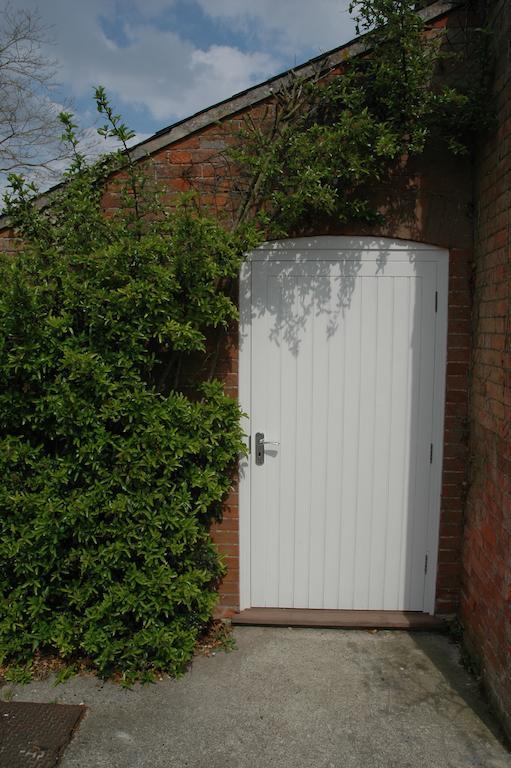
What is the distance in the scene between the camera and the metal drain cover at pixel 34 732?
2580 mm

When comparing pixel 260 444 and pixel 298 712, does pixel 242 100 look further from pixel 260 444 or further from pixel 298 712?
pixel 298 712

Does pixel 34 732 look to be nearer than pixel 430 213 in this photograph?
Yes

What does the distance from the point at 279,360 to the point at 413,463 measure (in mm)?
1153

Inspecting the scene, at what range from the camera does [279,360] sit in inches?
141

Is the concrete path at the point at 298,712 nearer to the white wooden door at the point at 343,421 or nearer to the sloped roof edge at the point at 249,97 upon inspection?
the white wooden door at the point at 343,421

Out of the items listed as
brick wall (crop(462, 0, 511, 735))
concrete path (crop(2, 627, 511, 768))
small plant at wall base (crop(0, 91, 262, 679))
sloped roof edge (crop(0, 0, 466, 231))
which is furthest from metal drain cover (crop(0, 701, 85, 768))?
sloped roof edge (crop(0, 0, 466, 231))

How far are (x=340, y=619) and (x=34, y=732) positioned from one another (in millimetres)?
1977

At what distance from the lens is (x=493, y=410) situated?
10.0ft

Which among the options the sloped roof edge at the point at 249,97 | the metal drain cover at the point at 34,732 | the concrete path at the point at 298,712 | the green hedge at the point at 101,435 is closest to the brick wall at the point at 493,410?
the concrete path at the point at 298,712

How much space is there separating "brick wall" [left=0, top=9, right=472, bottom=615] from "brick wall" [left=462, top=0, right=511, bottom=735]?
0.10 m

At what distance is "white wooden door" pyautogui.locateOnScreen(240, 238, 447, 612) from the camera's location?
3.52 m

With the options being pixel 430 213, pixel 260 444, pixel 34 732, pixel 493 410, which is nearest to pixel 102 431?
pixel 260 444

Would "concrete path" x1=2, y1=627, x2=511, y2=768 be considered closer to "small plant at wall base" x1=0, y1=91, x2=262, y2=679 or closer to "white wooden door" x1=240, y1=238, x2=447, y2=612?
"small plant at wall base" x1=0, y1=91, x2=262, y2=679

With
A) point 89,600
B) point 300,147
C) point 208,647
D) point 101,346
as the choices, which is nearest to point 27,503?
point 89,600
